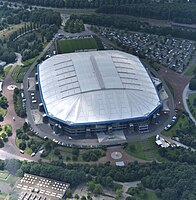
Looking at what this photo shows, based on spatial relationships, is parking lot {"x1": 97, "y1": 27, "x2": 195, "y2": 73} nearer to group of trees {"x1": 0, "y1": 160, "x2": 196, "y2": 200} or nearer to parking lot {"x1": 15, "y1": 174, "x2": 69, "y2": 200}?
group of trees {"x1": 0, "y1": 160, "x2": 196, "y2": 200}

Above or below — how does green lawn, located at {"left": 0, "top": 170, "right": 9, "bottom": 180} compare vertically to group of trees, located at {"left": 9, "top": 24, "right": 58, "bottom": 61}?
below

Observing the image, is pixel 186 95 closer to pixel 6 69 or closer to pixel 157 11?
pixel 157 11

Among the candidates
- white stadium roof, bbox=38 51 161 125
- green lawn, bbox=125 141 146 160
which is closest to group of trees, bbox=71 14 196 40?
white stadium roof, bbox=38 51 161 125

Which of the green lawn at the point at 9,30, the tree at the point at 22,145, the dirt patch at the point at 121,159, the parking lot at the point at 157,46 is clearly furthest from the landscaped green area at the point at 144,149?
the green lawn at the point at 9,30

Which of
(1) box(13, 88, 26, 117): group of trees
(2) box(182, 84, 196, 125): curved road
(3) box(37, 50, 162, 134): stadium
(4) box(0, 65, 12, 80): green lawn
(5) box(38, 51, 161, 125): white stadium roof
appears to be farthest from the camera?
(4) box(0, 65, 12, 80): green lawn

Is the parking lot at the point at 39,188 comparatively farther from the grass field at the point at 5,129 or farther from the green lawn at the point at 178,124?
the green lawn at the point at 178,124
